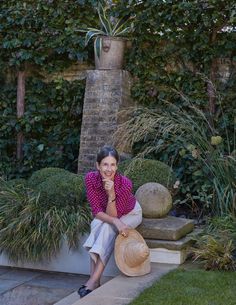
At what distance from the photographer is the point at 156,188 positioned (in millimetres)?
4605

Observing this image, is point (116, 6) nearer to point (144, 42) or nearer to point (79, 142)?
point (144, 42)

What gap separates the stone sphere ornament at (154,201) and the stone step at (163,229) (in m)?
0.08

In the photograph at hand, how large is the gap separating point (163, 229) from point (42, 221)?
1.19 m

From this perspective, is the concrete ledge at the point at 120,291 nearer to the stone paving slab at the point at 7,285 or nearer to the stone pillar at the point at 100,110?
the stone paving slab at the point at 7,285

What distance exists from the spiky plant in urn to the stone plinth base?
3443mm

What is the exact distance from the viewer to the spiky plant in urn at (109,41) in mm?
6992

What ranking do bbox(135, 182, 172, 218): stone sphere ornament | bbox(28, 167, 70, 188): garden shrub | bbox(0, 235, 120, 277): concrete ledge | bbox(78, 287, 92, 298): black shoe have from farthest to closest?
bbox(28, 167, 70, 188): garden shrub, bbox(0, 235, 120, 277): concrete ledge, bbox(135, 182, 172, 218): stone sphere ornament, bbox(78, 287, 92, 298): black shoe

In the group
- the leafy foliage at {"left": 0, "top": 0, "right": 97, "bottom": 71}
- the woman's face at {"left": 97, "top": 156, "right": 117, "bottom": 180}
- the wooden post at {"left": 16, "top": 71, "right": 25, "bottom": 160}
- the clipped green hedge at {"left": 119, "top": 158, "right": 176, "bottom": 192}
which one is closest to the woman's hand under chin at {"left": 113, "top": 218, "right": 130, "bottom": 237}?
the woman's face at {"left": 97, "top": 156, "right": 117, "bottom": 180}

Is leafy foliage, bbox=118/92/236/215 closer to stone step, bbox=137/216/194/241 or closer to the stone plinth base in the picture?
stone step, bbox=137/216/194/241

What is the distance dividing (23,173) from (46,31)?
2229 millimetres

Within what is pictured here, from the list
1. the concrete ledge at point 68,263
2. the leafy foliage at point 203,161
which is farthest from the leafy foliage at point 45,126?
the concrete ledge at point 68,263

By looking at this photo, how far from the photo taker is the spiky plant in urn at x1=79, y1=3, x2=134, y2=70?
22.9ft

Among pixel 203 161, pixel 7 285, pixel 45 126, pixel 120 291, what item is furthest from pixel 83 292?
pixel 45 126

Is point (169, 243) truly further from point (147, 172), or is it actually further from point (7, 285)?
point (7, 285)
